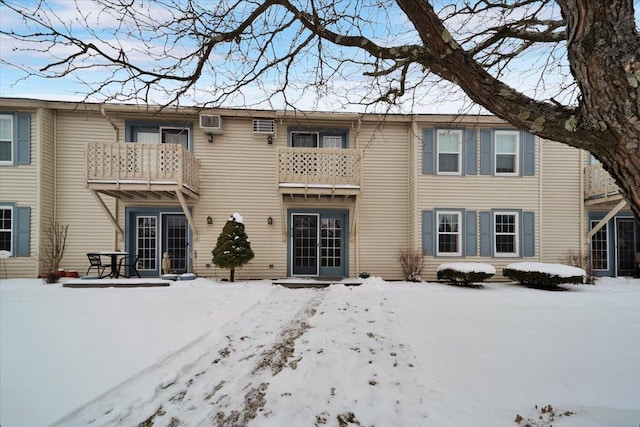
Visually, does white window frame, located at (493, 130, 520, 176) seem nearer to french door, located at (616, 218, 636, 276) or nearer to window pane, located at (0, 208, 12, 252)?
french door, located at (616, 218, 636, 276)

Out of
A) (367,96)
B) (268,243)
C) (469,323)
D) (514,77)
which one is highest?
(514,77)

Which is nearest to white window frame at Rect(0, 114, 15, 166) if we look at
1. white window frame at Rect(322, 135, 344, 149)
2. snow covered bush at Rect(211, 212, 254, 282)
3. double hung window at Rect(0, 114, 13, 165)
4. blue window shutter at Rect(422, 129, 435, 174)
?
double hung window at Rect(0, 114, 13, 165)

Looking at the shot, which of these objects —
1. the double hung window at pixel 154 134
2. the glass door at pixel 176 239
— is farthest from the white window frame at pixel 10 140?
the glass door at pixel 176 239

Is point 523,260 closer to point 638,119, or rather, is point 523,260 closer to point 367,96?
point 367,96

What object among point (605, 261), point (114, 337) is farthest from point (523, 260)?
point (114, 337)

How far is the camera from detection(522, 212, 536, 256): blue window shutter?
34.6ft

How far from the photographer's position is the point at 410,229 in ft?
35.3

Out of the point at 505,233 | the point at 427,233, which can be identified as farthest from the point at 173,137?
the point at 505,233

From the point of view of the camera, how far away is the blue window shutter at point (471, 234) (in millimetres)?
10562

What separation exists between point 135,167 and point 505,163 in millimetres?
12228

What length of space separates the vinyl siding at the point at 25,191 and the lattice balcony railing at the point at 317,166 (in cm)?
792

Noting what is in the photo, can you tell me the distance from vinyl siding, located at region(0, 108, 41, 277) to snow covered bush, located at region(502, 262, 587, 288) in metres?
15.2

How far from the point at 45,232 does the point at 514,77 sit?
43.8ft

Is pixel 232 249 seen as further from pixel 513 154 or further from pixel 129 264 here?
pixel 513 154
